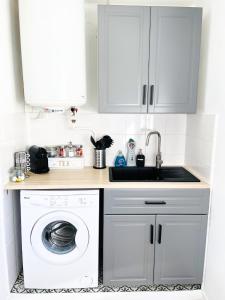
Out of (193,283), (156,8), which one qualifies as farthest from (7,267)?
(156,8)

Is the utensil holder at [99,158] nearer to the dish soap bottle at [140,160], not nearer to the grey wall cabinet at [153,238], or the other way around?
the dish soap bottle at [140,160]

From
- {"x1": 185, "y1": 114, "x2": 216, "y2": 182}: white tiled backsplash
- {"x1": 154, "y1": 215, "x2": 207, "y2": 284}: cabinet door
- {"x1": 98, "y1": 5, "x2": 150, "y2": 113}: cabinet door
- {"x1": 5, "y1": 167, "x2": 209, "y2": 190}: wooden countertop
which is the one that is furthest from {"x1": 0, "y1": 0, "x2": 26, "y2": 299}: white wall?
{"x1": 185, "y1": 114, "x2": 216, "y2": 182}: white tiled backsplash

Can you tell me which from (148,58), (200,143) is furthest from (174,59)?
(200,143)

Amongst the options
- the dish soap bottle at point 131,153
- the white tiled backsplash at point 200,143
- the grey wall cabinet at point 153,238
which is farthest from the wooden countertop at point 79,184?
the dish soap bottle at point 131,153

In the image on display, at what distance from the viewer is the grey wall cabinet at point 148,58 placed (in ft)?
5.70

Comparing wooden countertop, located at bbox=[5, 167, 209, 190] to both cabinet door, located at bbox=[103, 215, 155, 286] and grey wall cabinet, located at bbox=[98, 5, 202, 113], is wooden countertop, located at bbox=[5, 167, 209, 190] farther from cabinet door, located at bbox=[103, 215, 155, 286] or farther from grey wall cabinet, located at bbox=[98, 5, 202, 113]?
grey wall cabinet, located at bbox=[98, 5, 202, 113]

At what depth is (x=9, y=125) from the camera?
1.73 m

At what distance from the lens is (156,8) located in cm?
173

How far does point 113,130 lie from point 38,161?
751mm

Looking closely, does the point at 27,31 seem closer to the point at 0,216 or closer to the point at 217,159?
the point at 0,216

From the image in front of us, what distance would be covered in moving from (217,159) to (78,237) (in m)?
1.16

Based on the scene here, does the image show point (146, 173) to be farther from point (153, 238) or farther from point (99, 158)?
point (153, 238)

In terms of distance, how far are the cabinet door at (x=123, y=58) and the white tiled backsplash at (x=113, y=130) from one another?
14.4 inches

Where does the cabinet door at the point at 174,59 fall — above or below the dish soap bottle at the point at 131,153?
above
